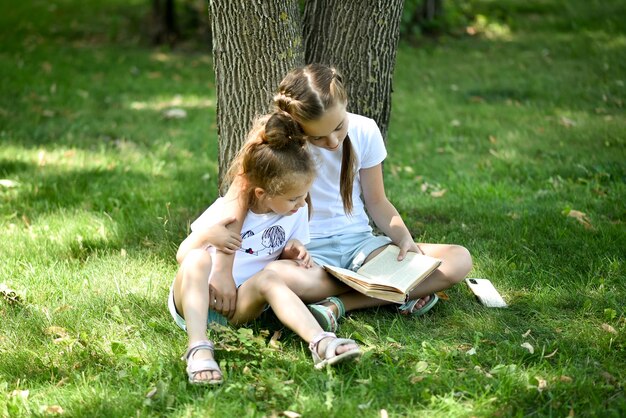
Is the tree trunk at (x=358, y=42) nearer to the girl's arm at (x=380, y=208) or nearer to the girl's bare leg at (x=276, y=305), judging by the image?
the girl's arm at (x=380, y=208)

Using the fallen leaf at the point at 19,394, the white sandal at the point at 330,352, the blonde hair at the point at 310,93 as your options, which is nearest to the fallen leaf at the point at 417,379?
the white sandal at the point at 330,352

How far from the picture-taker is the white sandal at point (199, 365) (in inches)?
110

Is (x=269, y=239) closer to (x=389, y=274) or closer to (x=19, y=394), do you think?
(x=389, y=274)

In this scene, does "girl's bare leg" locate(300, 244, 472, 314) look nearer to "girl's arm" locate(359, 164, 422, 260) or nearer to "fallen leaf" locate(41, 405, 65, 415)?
"girl's arm" locate(359, 164, 422, 260)

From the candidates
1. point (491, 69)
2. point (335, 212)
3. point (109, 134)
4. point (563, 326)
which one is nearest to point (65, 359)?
point (335, 212)

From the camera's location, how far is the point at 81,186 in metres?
5.07

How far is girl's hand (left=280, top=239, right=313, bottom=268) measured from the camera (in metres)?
3.33

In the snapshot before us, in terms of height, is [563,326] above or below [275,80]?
below

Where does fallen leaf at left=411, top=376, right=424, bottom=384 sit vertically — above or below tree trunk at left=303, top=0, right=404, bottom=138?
below

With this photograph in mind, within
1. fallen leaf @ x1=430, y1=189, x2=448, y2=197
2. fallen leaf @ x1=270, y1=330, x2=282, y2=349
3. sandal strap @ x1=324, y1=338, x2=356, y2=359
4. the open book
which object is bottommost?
fallen leaf @ x1=430, y1=189, x2=448, y2=197

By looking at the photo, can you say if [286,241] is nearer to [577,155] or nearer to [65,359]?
[65,359]

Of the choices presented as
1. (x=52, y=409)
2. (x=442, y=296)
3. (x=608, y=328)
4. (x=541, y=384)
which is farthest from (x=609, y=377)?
(x=52, y=409)

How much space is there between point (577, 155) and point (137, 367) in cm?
396

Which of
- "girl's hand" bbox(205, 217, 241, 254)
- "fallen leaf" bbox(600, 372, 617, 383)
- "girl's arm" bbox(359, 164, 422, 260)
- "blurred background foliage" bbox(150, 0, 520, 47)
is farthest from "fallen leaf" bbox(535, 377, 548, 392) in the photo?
"blurred background foliage" bbox(150, 0, 520, 47)
